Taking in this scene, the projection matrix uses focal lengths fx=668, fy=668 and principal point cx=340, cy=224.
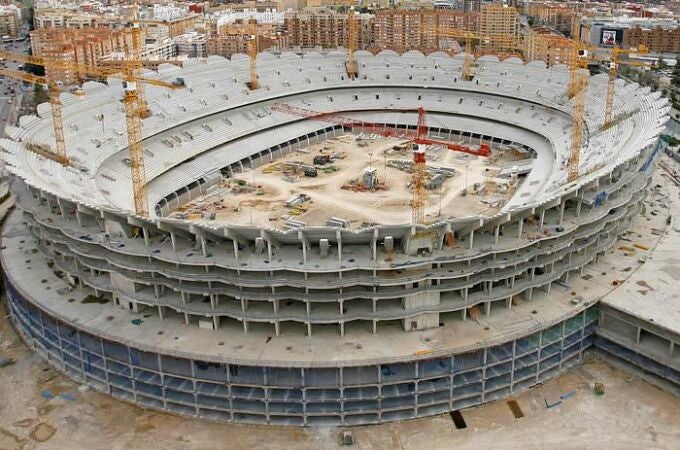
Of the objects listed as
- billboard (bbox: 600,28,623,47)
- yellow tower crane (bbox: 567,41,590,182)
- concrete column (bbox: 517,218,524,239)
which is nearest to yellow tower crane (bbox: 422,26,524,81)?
billboard (bbox: 600,28,623,47)

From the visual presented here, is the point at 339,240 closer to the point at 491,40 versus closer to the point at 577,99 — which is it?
the point at 577,99

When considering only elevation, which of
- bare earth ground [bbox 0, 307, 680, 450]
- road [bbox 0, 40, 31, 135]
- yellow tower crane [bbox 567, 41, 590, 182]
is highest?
yellow tower crane [bbox 567, 41, 590, 182]

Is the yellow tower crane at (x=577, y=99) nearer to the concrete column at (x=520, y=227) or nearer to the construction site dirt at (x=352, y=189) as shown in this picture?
the construction site dirt at (x=352, y=189)

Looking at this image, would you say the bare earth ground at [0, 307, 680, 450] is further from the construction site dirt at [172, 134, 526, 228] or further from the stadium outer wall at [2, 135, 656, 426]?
the construction site dirt at [172, 134, 526, 228]

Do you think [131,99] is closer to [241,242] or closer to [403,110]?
[241,242]

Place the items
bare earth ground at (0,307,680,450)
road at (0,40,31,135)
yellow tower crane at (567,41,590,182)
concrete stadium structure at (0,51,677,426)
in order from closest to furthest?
bare earth ground at (0,307,680,450), concrete stadium structure at (0,51,677,426), yellow tower crane at (567,41,590,182), road at (0,40,31,135)
